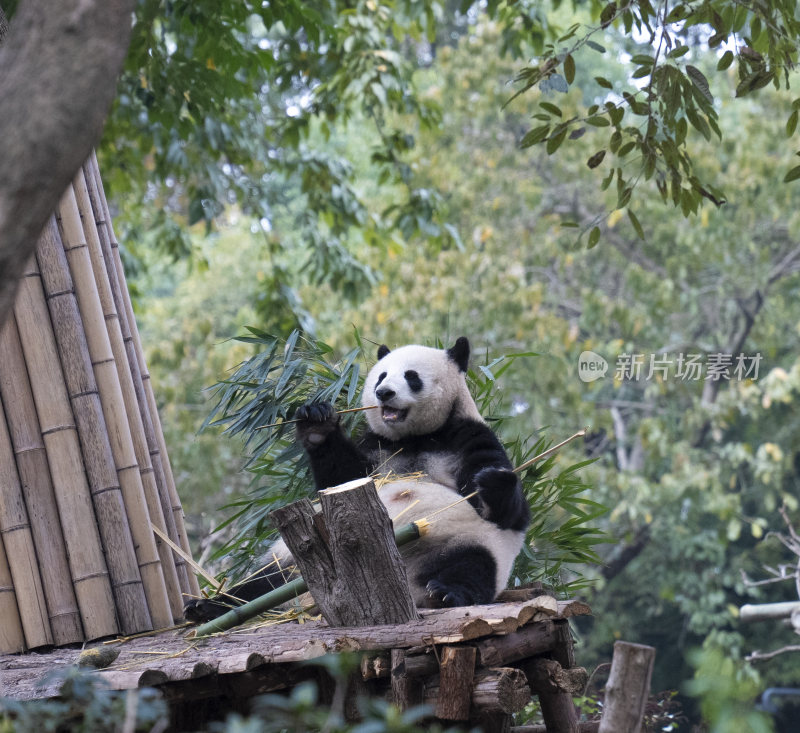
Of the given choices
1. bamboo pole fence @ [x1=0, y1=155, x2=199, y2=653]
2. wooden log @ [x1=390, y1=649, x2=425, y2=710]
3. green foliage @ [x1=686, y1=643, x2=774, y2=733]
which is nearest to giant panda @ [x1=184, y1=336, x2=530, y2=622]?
bamboo pole fence @ [x1=0, y1=155, x2=199, y2=653]

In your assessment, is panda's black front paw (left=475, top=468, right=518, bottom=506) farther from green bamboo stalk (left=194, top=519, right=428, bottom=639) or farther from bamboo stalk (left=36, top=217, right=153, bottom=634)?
bamboo stalk (left=36, top=217, right=153, bottom=634)

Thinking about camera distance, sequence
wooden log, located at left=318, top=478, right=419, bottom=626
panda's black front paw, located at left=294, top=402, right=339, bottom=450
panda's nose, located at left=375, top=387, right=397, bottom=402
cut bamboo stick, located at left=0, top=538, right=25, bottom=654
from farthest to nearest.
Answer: panda's nose, located at left=375, top=387, right=397, bottom=402
panda's black front paw, located at left=294, top=402, right=339, bottom=450
cut bamboo stick, located at left=0, top=538, right=25, bottom=654
wooden log, located at left=318, top=478, right=419, bottom=626

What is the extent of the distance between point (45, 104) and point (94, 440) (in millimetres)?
1955

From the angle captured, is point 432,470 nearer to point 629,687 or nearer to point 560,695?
point 560,695

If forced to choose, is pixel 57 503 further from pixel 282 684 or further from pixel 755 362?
pixel 755 362

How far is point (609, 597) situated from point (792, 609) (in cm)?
726

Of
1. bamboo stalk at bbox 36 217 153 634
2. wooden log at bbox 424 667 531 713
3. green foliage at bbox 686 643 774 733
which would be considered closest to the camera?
green foliage at bbox 686 643 774 733

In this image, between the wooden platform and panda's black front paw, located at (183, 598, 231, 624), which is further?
panda's black front paw, located at (183, 598, 231, 624)

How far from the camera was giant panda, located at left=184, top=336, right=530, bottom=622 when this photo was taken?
3057mm

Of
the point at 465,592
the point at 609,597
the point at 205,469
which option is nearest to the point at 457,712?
the point at 465,592

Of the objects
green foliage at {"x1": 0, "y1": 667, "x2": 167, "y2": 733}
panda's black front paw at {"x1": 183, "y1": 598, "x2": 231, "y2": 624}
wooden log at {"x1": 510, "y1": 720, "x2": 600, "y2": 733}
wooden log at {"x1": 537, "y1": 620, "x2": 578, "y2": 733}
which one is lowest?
wooden log at {"x1": 510, "y1": 720, "x2": 600, "y2": 733}

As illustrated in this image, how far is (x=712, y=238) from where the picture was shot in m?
9.14

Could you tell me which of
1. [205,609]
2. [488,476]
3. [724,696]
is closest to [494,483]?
[488,476]

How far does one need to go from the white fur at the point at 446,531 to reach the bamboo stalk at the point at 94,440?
0.90m
